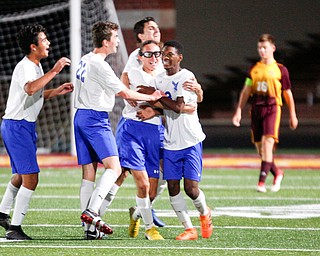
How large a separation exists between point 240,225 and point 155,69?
1658mm

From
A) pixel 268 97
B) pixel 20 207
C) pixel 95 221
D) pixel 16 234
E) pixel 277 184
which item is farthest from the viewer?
pixel 268 97

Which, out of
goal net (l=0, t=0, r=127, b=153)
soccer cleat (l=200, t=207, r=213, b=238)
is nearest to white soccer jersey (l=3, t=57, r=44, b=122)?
soccer cleat (l=200, t=207, r=213, b=238)

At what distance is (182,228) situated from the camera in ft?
27.2

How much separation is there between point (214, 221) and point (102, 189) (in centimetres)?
167

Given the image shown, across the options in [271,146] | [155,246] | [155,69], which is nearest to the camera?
[155,246]

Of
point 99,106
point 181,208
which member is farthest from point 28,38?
point 181,208

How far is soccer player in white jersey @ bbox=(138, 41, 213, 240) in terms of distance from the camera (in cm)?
756

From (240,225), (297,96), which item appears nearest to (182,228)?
(240,225)

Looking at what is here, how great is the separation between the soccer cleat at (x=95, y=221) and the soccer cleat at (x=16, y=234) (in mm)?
541

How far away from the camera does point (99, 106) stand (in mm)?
7668

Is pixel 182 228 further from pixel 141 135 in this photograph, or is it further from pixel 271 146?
pixel 271 146

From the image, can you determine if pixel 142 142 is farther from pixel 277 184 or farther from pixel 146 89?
pixel 277 184

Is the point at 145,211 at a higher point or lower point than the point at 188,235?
higher

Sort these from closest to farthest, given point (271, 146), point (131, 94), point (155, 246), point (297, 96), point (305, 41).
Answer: point (155, 246), point (131, 94), point (271, 146), point (297, 96), point (305, 41)
